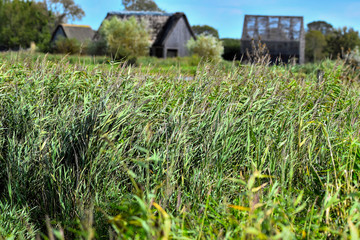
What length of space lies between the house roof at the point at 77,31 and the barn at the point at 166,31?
8184 millimetres

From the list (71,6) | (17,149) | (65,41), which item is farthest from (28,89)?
(71,6)

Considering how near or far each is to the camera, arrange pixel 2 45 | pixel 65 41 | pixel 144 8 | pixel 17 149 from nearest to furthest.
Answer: pixel 17 149
pixel 65 41
pixel 2 45
pixel 144 8

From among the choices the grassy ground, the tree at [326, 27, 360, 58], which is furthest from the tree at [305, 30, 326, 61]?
the grassy ground

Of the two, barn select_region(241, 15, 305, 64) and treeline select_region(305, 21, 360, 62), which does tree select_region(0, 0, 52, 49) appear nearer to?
barn select_region(241, 15, 305, 64)

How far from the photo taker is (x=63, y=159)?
4.17 metres

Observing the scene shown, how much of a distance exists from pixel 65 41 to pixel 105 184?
37.1 metres

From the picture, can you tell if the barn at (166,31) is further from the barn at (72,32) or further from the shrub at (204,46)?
the barn at (72,32)

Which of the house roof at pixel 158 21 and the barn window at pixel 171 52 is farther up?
the house roof at pixel 158 21

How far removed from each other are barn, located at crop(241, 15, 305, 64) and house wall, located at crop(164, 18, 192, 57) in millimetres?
8000

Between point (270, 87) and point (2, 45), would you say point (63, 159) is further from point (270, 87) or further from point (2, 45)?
point (2, 45)

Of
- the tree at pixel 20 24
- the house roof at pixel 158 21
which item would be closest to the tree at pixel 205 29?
the tree at pixel 20 24

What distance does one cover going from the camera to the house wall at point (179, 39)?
125 ft

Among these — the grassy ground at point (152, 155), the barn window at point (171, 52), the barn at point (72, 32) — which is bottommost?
the grassy ground at point (152, 155)

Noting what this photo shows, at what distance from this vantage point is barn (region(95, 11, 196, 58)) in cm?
3797
